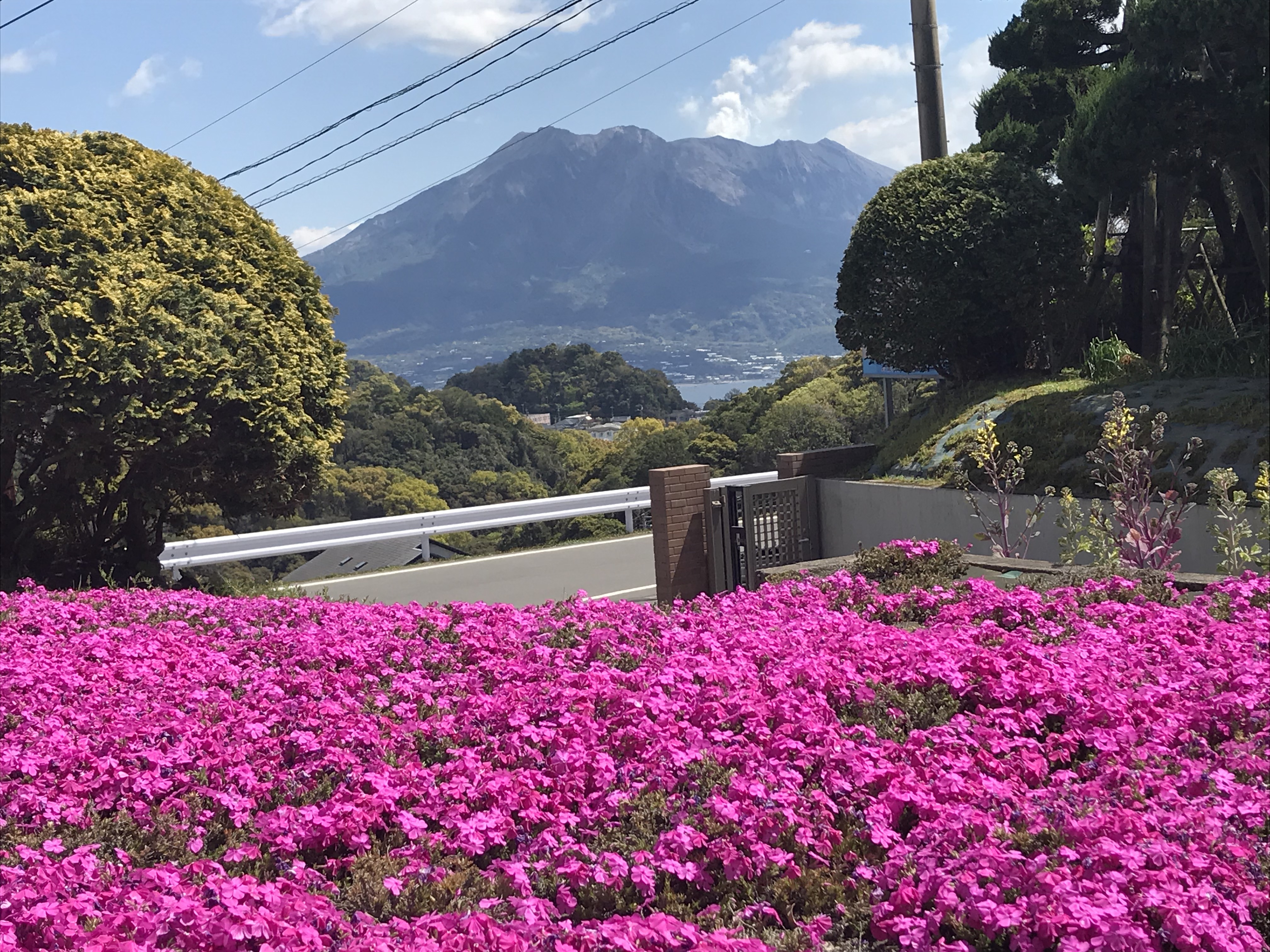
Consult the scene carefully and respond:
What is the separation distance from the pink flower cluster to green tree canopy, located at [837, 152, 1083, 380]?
5090 mm

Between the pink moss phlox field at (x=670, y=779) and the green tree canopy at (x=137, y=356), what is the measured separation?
14.2ft

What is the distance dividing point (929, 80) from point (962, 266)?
2528 millimetres

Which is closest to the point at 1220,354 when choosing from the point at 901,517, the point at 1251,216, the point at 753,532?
the point at 1251,216

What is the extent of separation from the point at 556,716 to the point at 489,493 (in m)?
48.6

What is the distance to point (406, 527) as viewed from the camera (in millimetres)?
16391

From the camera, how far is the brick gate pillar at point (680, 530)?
1073 centimetres

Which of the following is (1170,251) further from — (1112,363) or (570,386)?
(570,386)

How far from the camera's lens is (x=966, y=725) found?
4359mm

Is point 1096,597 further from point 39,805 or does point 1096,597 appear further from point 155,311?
point 155,311

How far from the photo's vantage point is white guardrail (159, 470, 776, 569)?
14625 mm

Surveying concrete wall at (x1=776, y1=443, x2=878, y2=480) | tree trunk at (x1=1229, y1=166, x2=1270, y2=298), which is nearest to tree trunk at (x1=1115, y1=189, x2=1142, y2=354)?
tree trunk at (x1=1229, y1=166, x2=1270, y2=298)

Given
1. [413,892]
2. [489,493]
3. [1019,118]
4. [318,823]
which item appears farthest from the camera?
[489,493]

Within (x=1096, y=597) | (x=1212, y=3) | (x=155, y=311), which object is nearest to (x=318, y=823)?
(x=1096, y=597)

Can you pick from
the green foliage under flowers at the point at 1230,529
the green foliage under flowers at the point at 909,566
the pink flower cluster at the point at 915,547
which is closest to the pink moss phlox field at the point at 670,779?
the green foliage under flowers at the point at 909,566
